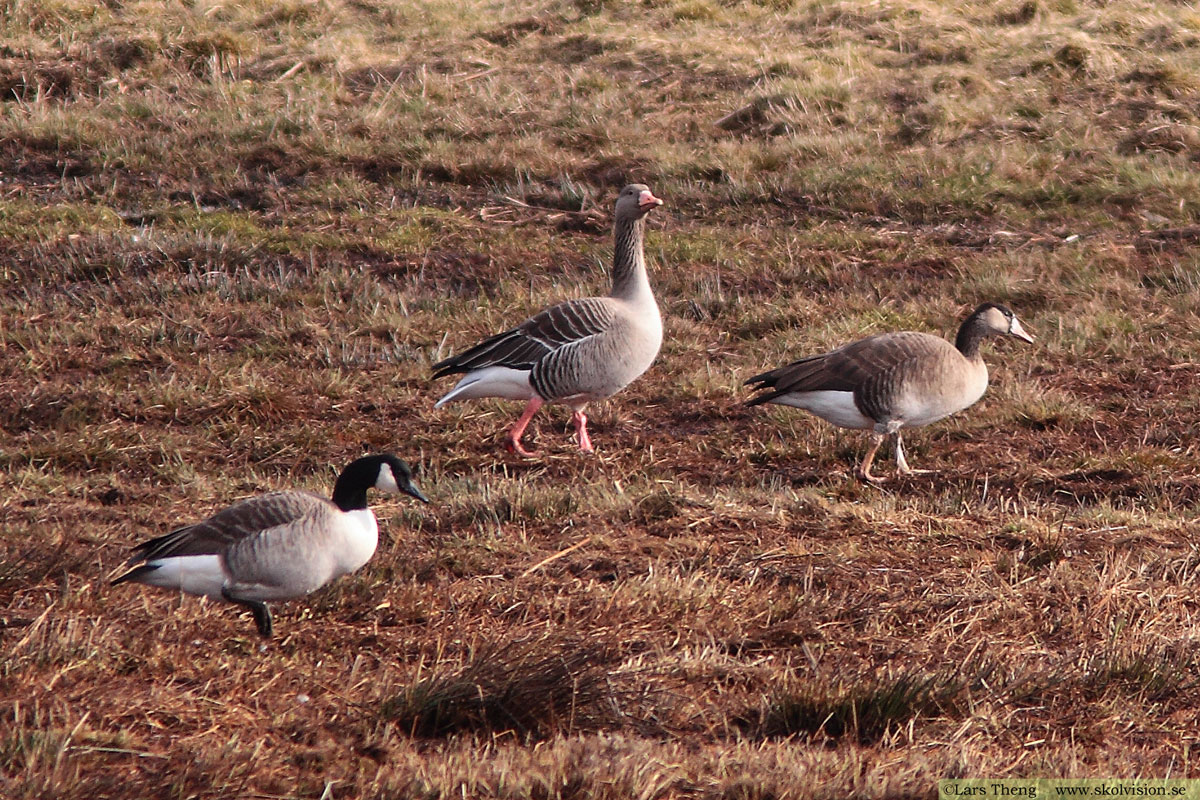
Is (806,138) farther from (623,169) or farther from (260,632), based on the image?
(260,632)

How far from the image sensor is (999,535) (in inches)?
241

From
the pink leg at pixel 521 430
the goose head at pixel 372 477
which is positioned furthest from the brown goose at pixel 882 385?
the goose head at pixel 372 477

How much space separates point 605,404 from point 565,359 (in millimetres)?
1233

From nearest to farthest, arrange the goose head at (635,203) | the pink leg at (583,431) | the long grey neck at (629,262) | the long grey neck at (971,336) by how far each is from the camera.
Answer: the pink leg at (583,431) < the long grey neck at (971,336) < the long grey neck at (629,262) < the goose head at (635,203)

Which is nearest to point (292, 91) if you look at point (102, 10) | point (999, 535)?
point (102, 10)

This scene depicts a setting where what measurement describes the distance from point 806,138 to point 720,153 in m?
0.97

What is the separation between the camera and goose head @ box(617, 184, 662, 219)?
8.79m

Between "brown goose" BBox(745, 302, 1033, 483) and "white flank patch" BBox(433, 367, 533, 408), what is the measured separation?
139 centimetres

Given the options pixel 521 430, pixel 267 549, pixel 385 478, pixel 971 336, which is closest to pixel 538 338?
pixel 521 430

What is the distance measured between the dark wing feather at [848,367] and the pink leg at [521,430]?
1318 mm

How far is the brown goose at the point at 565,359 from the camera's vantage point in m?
8.05

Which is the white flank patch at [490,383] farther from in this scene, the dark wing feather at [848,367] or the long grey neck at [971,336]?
the long grey neck at [971,336]

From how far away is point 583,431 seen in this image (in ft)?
27.1

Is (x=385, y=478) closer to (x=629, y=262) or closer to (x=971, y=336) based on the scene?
(x=629, y=262)
